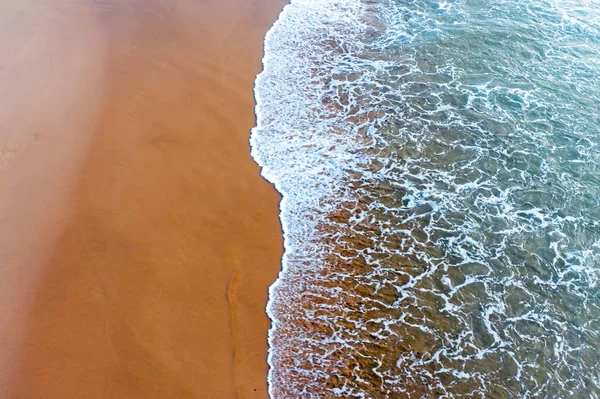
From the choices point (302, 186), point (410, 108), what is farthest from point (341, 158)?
point (410, 108)

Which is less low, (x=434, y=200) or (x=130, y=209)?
(x=434, y=200)

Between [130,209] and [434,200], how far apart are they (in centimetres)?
516

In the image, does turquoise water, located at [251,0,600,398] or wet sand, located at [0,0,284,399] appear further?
turquoise water, located at [251,0,600,398]

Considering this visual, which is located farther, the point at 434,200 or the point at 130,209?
the point at 434,200

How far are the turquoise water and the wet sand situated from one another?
22.8 inches

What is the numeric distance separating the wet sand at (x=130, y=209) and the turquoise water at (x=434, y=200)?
1.90ft

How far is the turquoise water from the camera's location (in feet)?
19.8

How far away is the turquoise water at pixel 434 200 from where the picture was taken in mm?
6047

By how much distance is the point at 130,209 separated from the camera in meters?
7.34

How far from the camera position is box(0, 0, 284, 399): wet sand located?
19.1 feet

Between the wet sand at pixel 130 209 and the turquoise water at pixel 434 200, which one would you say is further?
the turquoise water at pixel 434 200

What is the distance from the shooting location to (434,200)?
7.94 meters

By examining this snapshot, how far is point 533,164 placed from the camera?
8562 millimetres

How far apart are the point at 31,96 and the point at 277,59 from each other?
5188mm
